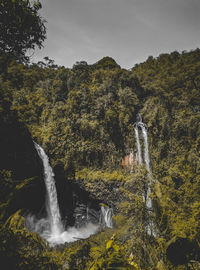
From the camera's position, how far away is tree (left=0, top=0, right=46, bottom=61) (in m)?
4.54

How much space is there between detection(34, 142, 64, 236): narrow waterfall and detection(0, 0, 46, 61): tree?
22.8ft

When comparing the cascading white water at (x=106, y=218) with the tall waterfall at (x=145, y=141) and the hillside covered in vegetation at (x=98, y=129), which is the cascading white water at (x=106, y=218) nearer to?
the hillside covered in vegetation at (x=98, y=129)

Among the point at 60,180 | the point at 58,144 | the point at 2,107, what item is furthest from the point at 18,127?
the point at 60,180

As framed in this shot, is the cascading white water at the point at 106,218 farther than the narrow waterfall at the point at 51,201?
Yes

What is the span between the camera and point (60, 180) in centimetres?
1145

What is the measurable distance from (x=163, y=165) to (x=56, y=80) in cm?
1155

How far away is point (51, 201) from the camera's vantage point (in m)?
10.2

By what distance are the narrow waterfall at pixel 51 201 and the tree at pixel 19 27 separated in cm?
695

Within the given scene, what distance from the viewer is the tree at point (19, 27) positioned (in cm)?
454

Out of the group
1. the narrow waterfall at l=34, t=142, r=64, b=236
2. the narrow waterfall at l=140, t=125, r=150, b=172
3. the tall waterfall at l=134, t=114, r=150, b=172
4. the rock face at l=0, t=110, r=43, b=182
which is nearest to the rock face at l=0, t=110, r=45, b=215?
the rock face at l=0, t=110, r=43, b=182

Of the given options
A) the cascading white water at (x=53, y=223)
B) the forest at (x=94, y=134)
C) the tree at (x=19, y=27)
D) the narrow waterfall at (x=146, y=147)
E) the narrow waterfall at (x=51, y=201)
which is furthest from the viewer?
the narrow waterfall at (x=146, y=147)

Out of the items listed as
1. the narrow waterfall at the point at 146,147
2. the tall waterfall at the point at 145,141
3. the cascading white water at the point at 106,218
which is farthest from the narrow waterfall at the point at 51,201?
the narrow waterfall at the point at 146,147

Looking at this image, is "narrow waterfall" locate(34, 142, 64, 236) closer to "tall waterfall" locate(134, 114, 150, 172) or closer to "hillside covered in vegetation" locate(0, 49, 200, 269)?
"hillside covered in vegetation" locate(0, 49, 200, 269)

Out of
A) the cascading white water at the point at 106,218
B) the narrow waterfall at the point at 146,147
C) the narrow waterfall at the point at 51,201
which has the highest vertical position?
the narrow waterfall at the point at 146,147
